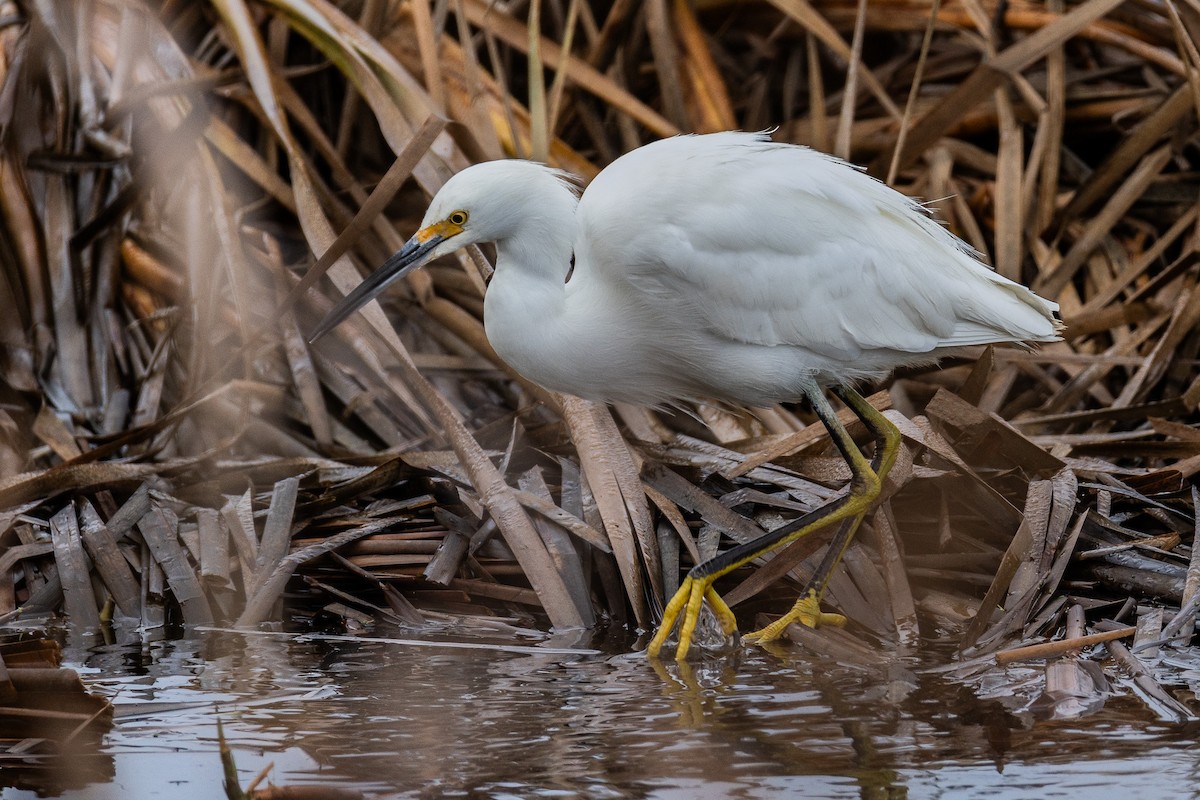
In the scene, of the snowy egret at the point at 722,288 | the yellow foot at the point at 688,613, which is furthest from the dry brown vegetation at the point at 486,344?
the snowy egret at the point at 722,288

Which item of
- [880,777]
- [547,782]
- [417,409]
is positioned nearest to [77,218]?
[417,409]

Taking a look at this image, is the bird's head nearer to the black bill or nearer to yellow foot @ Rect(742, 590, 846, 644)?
the black bill

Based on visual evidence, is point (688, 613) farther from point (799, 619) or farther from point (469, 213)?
point (469, 213)

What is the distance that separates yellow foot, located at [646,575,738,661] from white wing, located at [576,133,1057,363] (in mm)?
694

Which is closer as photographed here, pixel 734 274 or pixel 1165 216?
pixel 734 274

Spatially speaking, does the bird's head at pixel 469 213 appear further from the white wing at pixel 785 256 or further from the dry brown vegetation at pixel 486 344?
the dry brown vegetation at pixel 486 344

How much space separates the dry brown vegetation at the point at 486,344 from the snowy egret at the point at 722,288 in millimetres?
273

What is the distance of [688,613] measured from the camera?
143 inches

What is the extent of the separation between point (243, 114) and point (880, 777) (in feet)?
13.6

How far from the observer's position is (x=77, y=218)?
5.22 meters

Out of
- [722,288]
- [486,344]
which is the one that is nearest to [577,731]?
[722,288]

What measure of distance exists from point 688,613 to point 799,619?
33 centimetres

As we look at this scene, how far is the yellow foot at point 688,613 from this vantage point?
3.60 m

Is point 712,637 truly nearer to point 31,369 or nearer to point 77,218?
point 31,369
